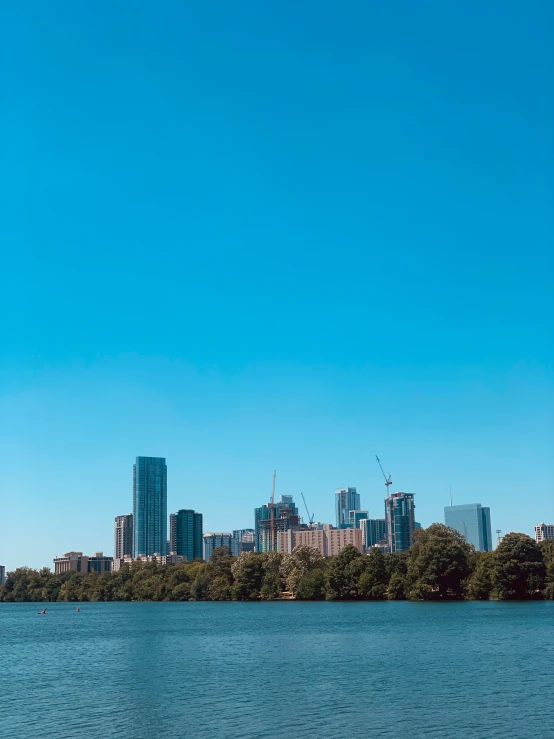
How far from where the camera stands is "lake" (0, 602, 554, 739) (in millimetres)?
44656

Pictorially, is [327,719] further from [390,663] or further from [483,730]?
[390,663]

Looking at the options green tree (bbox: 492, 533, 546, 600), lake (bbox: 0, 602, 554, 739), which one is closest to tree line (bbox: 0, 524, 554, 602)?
green tree (bbox: 492, 533, 546, 600)

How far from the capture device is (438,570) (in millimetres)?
139500

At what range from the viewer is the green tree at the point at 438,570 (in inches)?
5497

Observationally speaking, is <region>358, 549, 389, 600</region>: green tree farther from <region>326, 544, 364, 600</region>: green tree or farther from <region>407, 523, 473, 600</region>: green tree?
<region>407, 523, 473, 600</region>: green tree

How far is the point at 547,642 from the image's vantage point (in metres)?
74.9

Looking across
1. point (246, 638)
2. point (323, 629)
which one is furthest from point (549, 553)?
point (246, 638)

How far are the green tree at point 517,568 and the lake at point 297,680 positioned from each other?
17.5 meters

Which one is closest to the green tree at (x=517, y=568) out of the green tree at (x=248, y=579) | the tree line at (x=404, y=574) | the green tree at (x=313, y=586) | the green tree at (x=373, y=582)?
the tree line at (x=404, y=574)

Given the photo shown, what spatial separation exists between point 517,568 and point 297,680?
257 ft

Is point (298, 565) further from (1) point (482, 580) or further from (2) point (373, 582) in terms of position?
(1) point (482, 580)

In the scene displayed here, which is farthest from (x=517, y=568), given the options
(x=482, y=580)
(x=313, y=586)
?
(x=313, y=586)

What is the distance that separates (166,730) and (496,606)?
85640 mm

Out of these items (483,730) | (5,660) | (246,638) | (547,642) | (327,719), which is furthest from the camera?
(246,638)
